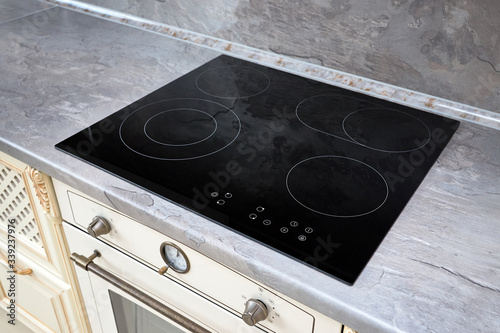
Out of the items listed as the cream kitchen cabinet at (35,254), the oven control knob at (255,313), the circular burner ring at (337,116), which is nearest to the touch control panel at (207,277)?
the oven control knob at (255,313)

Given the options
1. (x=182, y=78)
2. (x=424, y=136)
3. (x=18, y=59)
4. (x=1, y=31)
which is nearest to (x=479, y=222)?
(x=424, y=136)

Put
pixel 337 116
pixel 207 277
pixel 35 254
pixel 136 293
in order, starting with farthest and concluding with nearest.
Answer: pixel 35 254 < pixel 337 116 < pixel 136 293 < pixel 207 277

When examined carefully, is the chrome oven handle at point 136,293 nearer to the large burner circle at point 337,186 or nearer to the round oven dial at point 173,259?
the round oven dial at point 173,259

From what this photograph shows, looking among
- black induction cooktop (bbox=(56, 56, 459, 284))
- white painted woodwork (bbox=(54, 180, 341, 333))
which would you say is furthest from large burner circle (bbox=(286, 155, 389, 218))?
white painted woodwork (bbox=(54, 180, 341, 333))

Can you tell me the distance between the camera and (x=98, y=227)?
3.21ft

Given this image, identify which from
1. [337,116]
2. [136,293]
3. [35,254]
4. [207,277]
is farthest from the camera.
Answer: [35,254]

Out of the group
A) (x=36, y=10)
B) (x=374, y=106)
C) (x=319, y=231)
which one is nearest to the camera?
(x=319, y=231)

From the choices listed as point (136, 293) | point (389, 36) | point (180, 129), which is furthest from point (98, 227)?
point (389, 36)

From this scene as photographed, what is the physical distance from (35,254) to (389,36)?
983mm

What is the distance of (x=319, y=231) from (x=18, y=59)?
99cm

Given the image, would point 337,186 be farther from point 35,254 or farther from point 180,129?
point 35,254

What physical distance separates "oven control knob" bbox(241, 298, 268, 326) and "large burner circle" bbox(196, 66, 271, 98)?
1.77 feet

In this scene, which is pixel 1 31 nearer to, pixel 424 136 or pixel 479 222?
pixel 424 136

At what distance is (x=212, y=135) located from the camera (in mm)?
1050
